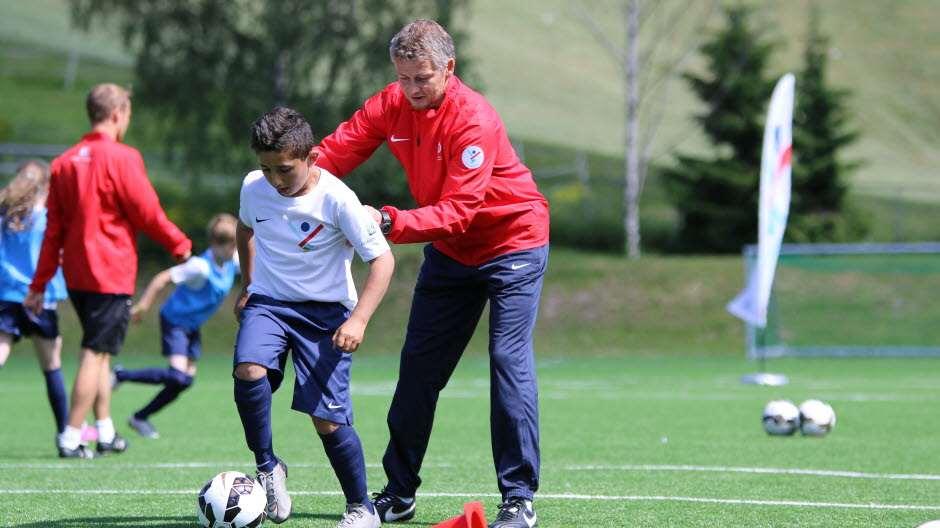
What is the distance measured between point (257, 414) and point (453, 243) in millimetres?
1173

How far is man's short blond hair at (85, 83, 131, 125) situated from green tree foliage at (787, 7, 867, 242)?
25.5 metres

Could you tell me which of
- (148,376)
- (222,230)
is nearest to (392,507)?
(222,230)

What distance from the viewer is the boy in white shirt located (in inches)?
211

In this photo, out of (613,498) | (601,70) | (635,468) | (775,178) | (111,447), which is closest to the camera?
(613,498)

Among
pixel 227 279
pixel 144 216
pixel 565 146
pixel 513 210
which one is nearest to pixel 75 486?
pixel 144 216

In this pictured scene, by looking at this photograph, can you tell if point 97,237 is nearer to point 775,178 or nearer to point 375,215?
point 375,215

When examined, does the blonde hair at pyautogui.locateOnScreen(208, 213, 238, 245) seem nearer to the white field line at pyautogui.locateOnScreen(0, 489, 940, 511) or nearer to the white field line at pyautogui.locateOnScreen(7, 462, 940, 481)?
the white field line at pyautogui.locateOnScreen(7, 462, 940, 481)

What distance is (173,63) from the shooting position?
1139 inches

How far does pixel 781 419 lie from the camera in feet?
32.0

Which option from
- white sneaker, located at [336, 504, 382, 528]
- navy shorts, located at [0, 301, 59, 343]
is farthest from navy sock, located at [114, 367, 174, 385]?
white sneaker, located at [336, 504, 382, 528]

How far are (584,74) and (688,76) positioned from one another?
37.9 metres

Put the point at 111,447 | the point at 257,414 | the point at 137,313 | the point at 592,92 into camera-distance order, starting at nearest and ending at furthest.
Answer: the point at 257,414, the point at 111,447, the point at 137,313, the point at 592,92

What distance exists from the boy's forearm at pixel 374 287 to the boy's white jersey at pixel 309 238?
0.12 feet

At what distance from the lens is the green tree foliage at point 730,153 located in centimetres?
3216
